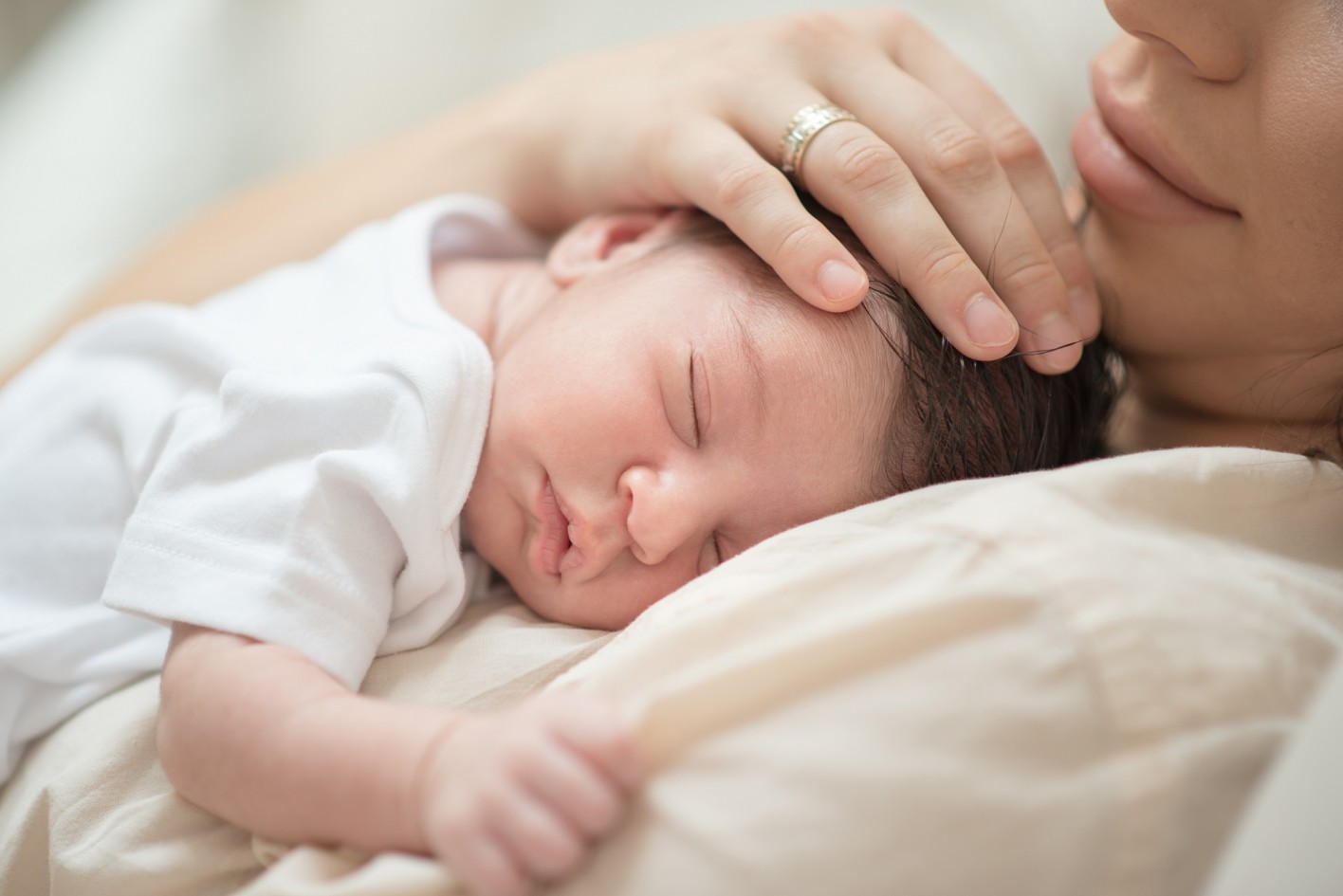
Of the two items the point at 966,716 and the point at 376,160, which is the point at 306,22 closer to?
the point at 376,160

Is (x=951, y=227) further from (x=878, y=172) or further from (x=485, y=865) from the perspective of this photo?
(x=485, y=865)

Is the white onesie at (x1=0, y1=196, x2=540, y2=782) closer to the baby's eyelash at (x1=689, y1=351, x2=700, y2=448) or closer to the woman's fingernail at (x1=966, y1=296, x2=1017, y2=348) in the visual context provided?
the baby's eyelash at (x1=689, y1=351, x2=700, y2=448)

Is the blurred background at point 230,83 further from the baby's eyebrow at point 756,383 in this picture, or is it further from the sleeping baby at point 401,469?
the baby's eyebrow at point 756,383

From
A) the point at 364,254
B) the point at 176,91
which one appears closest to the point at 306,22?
the point at 176,91

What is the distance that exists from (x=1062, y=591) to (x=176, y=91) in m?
1.91

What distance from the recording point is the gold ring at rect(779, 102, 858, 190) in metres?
1.11

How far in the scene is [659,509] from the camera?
98cm

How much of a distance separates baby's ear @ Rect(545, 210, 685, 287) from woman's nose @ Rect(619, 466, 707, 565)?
→ 0.32 m

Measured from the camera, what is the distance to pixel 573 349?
1071 millimetres

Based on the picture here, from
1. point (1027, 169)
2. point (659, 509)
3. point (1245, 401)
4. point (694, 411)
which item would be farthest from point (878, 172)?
point (1245, 401)

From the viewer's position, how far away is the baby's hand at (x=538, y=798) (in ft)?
2.13

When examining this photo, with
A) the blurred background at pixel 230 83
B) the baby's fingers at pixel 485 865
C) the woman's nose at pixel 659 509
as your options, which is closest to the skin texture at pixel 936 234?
the baby's fingers at pixel 485 865

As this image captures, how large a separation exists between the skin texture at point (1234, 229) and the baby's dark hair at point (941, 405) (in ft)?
0.56

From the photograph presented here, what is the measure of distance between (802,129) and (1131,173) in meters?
0.36
